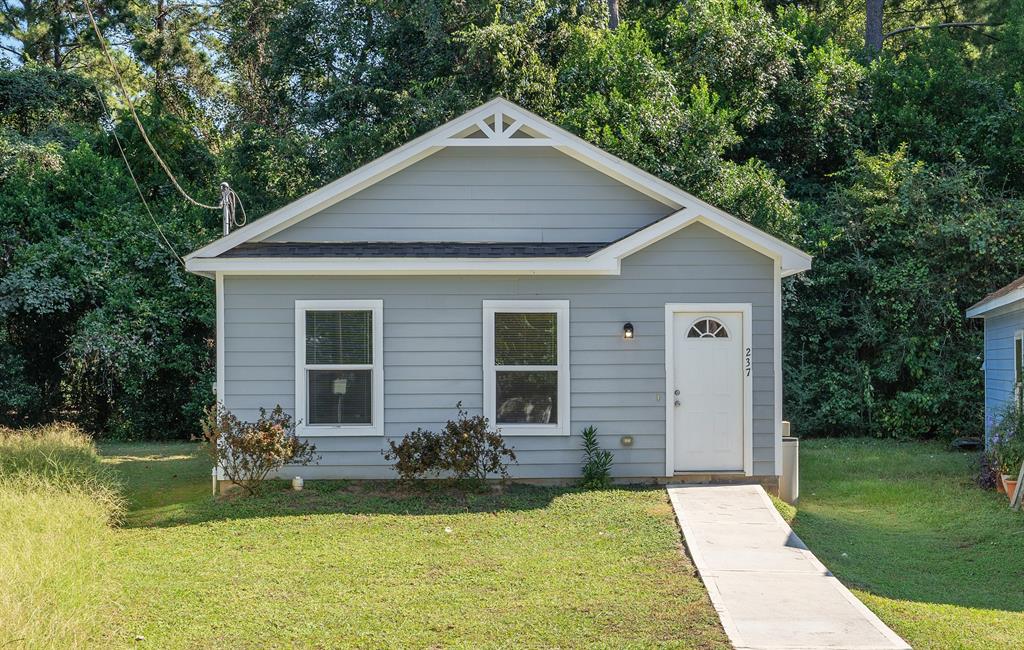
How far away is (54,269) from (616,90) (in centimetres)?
1104

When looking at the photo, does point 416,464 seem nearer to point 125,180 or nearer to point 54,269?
point 54,269

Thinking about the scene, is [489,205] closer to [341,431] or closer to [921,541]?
[341,431]

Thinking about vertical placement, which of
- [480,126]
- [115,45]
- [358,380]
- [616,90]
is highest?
[115,45]

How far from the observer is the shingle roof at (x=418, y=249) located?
34.9ft

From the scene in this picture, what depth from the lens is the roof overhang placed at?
34.1 feet

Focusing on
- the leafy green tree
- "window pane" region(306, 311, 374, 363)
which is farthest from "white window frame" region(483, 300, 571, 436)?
the leafy green tree

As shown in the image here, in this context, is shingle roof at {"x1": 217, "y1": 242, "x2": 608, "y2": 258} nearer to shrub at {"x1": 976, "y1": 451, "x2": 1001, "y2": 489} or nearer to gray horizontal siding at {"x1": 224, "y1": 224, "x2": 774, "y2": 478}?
gray horizontal siding at {"x1": 224, "y1": 224, "x2": 774, "y2": 478}

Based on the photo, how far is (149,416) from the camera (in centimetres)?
1783

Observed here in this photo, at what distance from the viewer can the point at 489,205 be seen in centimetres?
1138

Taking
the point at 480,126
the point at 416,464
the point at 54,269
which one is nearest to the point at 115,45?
the point at 54,269

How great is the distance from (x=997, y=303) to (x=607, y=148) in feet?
23.8

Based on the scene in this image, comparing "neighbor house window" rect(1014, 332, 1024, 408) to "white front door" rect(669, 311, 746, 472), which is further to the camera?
"neighbor house window" rect(1014, 332, 1024, 408)

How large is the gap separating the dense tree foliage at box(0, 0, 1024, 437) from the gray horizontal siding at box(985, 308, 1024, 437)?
217 centimetres

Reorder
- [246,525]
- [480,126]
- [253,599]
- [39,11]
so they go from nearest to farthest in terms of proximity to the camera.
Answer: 1. [253,599]
2. [246,525]
3. [480,126]
4. [39,11]
